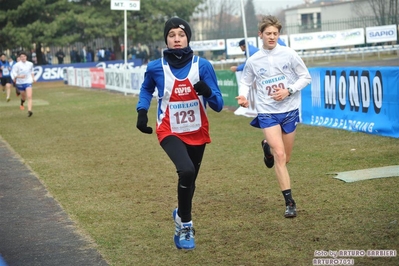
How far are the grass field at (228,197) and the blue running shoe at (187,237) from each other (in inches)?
3.2

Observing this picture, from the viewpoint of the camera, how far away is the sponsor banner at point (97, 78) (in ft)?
129

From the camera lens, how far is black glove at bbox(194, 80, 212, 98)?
631 cm

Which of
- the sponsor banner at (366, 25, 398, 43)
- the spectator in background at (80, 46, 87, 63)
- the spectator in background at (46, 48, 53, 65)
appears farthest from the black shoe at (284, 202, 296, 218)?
the spectator in background at (46, 48, 53, 65)

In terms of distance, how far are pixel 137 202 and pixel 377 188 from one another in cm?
286

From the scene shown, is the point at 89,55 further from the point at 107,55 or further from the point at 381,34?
the point at 381,34

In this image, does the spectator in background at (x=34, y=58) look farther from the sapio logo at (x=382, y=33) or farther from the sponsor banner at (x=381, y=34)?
the sapio logo at (x=382, y=33)

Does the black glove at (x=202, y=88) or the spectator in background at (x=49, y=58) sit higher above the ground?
the spectator in background at (x=49, y=58)

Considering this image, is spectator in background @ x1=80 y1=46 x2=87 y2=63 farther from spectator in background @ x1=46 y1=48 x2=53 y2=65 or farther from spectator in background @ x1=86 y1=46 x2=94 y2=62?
spectator in background @ x1=46 y1=48 x2=53 y2=65

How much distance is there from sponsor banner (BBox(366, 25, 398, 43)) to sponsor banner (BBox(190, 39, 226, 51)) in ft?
33.8

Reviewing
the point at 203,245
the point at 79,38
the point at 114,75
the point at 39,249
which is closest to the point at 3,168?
the point at 39,249

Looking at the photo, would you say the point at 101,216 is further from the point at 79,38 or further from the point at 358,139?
the point at 79,38

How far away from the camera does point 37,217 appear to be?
831cm

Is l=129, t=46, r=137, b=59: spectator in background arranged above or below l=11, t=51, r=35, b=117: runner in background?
above

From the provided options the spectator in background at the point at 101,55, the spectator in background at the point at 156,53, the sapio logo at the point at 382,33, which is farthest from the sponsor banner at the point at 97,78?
the spectator in background at the point at 156,53
